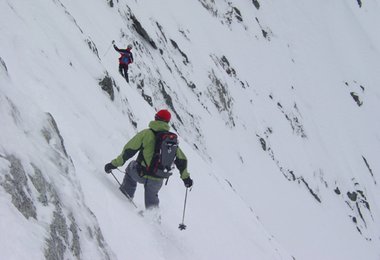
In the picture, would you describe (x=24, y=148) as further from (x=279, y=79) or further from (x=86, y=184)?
(x=279, y=79)

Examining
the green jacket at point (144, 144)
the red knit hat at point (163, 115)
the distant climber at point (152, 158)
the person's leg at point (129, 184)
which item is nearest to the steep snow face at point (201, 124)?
the person's leg at point (129, 184)

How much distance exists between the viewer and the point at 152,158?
768 cm

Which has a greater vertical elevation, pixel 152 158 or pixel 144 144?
pixel 144 144

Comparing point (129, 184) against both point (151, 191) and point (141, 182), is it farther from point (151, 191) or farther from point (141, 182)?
point (151, 191)

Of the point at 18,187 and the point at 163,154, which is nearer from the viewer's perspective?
the point at 18,187

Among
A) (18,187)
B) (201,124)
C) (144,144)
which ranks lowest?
(201,124)

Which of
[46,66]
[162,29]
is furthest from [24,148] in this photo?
[162,29]

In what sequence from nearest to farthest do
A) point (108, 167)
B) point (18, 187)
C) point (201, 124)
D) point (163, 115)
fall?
point (18, 187), point (163, 115), point (108, 167), point (201, 124)

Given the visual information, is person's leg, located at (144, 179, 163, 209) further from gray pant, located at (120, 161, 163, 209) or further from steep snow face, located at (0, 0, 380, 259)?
steep snow face, located at (0, 0, 380, 259)

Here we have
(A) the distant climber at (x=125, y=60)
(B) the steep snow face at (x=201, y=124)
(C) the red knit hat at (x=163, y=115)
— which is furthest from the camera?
(A) the distant climber at (x=125, y=60)

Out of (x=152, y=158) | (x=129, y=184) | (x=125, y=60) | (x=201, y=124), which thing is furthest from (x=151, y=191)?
(x=201, y=124)

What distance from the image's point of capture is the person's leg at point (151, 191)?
7.87m

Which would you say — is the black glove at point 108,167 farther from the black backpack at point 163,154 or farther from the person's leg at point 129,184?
the black backpack at point 163,154

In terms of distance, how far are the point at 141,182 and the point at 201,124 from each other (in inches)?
662
